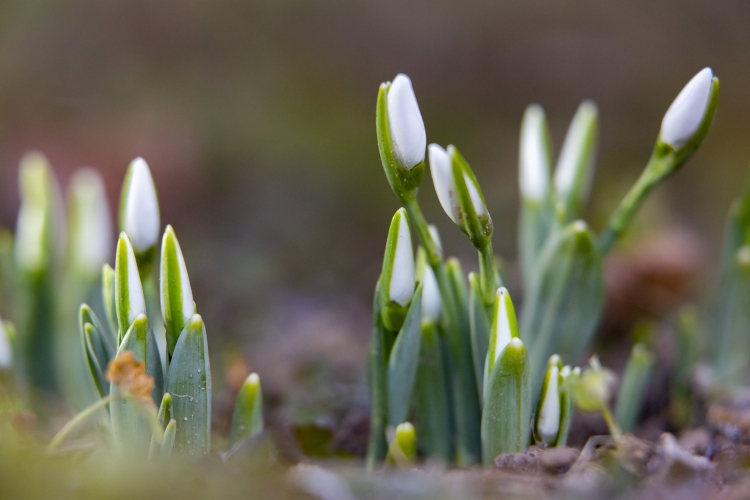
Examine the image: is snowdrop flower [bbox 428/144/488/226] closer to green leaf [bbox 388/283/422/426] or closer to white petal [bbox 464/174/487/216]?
white petal [bbox 464/174/487/216]

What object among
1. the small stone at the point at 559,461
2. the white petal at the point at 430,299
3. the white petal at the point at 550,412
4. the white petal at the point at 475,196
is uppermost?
the white petal at the point at 475,196

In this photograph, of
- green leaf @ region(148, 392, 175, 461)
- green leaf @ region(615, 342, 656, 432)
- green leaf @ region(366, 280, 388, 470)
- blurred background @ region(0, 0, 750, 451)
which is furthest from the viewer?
blurred background @ region(0, 0, 750, 451)

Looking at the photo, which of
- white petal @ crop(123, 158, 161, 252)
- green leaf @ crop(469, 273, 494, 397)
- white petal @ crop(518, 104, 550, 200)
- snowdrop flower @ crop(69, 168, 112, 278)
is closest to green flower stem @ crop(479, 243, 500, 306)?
green leaf @ crop(469, 273, 494, 397)

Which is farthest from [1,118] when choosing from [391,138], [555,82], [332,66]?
[555,82]

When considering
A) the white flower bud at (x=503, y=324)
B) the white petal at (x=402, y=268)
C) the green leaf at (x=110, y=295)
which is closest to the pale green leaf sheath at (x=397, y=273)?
the white petal at (x=402, y=268)

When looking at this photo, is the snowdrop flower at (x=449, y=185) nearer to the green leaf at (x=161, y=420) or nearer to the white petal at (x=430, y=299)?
the white petal at (x=430, y=299)

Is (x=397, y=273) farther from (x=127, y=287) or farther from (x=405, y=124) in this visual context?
(x=127, y=287)
